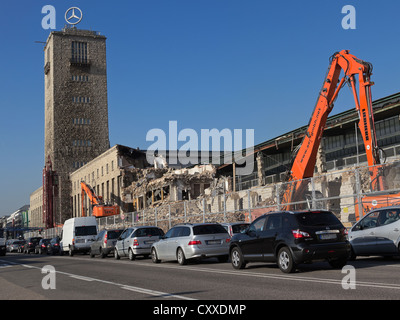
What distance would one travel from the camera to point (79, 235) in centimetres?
Answer: 3528

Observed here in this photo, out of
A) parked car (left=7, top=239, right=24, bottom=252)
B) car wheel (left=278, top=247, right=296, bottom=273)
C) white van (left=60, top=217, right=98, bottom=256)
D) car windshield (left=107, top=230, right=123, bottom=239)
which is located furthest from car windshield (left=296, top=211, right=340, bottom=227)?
parked car (left=7, top=239, right=24, bottom=252)

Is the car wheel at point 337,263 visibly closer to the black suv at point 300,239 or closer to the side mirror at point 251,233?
the black suv at point 300,239

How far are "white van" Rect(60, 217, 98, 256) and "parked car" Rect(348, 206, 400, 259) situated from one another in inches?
886

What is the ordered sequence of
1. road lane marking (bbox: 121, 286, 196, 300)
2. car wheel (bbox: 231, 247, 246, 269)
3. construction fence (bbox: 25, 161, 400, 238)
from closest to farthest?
road lane marking (bbox: 121, 286, 196, 300)
car wheel (bbox: 231, 247, 246, 269)
construction fence (bbox: 25, 161, 400, 238)

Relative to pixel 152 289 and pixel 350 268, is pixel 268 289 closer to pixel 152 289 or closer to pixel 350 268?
pixel 152 289

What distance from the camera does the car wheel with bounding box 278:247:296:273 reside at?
521 inches

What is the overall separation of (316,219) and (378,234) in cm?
301

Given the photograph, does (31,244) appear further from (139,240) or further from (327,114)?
(327,114)

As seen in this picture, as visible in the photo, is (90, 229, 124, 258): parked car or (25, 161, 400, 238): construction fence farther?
(90, 229, 124, 258): parked car

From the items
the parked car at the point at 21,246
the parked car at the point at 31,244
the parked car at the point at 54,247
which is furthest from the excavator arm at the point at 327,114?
the parked car at the point at 21,246

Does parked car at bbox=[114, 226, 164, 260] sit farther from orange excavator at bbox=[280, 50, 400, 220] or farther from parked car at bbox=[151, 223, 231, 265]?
orange excavator at bbox=[280, 50, 400, 220]

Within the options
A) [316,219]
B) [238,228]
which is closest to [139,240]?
[238,228]

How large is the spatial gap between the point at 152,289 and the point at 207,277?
8.58 feet
